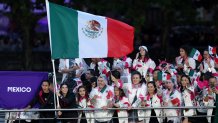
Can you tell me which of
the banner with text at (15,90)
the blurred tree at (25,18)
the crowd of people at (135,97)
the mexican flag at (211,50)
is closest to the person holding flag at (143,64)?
the crowd of people at (135,97)

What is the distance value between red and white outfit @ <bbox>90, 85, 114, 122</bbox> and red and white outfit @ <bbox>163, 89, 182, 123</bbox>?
1205 millimetres

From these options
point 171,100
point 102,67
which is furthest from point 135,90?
point 102,67

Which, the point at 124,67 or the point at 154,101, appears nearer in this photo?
the point at 154,101

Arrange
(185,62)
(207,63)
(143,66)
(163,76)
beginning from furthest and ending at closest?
(207,63) < (185,62) < (143,66) < (163,76)

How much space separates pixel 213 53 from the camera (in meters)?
18.6

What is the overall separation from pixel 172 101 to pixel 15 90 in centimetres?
336

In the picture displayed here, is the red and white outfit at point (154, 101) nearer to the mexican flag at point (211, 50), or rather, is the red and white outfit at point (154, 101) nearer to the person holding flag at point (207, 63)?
the person holding flag at point (207, 63)

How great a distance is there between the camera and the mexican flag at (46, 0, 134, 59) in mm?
14570

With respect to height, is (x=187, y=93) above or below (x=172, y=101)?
above

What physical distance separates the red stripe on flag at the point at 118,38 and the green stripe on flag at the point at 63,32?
76 centimetres

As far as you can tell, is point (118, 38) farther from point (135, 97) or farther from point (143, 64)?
point (143, 64)

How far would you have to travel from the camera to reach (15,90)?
14.6 meters

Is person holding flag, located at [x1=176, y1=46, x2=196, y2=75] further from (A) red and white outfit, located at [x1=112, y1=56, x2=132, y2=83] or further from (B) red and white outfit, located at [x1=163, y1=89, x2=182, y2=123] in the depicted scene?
(B) red and white outfit, located at [x1=163, y1=89, x2=182, y2=123]

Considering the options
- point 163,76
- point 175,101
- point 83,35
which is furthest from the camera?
point 163,76
